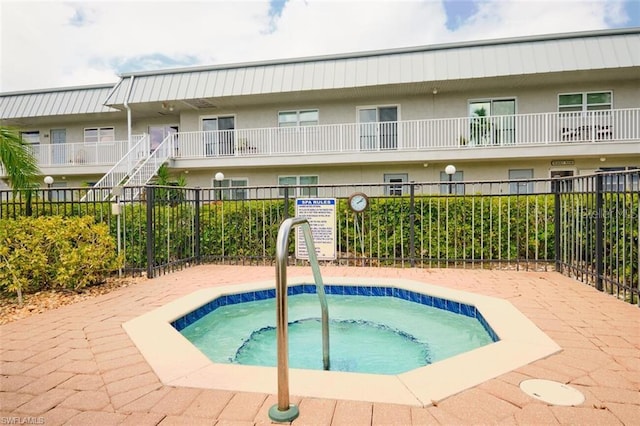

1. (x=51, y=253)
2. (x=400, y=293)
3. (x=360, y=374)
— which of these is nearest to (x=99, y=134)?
(x=51, y=253)

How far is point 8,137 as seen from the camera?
585cm

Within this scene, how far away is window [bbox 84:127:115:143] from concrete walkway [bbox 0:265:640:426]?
17.7 meters

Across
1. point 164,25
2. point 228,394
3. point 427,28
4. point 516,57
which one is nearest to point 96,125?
point 164,25

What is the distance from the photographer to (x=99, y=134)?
1934 centimetres

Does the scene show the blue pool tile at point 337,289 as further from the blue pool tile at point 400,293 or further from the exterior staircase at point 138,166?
the exterior staircase at point 138,166

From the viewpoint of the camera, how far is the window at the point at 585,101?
14094 millimetres

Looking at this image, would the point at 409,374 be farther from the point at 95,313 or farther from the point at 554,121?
the point at 554,121

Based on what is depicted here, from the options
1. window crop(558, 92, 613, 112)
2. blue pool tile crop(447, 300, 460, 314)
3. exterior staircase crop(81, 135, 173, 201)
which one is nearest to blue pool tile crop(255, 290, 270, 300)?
blue pool tile crop(447, 300, 460, 314)

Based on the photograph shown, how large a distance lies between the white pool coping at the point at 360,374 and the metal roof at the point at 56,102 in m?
17.5

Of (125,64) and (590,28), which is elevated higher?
(125,64)

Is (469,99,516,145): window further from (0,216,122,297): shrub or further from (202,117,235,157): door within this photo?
(0,216,122,297): shrub

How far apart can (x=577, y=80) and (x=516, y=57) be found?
2830mm

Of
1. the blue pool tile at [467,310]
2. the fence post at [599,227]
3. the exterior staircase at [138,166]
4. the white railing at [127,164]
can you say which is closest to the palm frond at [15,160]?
the blue pool tile at [467,310]

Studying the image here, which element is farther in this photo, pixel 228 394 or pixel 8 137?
pixel 8 137
